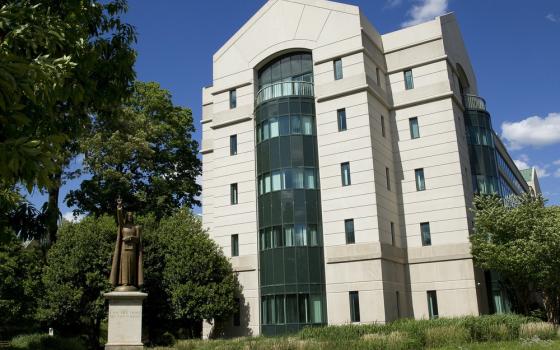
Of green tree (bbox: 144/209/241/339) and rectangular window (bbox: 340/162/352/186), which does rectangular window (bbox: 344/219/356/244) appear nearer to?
rectangular window (bbox: 340/162/352/186)

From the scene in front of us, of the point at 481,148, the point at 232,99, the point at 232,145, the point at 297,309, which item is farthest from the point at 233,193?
the point at 481,148

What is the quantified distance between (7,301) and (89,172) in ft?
34.4

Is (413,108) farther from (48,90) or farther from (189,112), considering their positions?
(48,90)

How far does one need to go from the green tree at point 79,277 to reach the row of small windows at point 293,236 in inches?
374

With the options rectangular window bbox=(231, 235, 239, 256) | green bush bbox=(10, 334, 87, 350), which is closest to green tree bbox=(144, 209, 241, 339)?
rectangular window bbox=(231, 235, 239, 256)

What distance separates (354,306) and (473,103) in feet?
59.0

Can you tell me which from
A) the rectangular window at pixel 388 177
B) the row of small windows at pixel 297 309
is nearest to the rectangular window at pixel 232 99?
the rectangular window at pixel 388 177

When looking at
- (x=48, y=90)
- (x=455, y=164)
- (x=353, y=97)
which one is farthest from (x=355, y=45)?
(x=48, y=90)

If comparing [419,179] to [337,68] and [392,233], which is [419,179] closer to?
[392,233]

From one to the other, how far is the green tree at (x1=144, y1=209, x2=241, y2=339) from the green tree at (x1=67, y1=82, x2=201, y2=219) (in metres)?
5.35

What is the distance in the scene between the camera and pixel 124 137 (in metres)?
38.2

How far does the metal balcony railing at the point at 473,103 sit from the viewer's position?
38.9 m

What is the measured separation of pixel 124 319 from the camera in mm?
19453

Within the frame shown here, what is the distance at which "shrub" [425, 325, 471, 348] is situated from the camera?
67.1 ft
